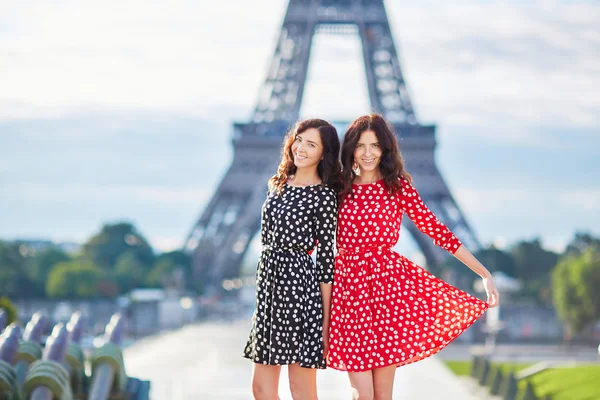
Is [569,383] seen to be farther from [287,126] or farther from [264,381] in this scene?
[287,126]

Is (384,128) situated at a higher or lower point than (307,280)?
higher

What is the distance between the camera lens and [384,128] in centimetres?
586

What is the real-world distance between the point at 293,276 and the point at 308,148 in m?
0.63

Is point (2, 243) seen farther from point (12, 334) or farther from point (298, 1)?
point (12, 334)

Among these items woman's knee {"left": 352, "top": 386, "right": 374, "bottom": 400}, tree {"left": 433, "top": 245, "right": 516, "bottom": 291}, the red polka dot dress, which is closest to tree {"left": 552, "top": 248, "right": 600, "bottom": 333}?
tree {"left": 433, "top": 245, "right": 516, "bottom": 291}

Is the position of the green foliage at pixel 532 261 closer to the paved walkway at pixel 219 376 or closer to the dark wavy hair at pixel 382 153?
the paved walkway at pixel 219 376

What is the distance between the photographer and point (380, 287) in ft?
18.9

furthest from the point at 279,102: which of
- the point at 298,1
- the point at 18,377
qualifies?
the point at 18,377

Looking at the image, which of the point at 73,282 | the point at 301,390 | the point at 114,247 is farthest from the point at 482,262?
the point at 301,390

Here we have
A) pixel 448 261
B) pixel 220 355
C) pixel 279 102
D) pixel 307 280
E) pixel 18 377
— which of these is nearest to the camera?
pixel 307 280

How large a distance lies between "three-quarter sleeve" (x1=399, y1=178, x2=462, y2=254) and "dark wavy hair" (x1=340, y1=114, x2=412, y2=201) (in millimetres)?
56

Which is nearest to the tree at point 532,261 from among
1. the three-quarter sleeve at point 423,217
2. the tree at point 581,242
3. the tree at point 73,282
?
the tree at point 581,242

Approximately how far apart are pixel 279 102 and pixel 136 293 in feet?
28.9

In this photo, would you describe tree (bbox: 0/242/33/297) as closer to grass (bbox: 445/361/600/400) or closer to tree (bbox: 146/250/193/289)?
tree (bbox: 146/250/193/289)
